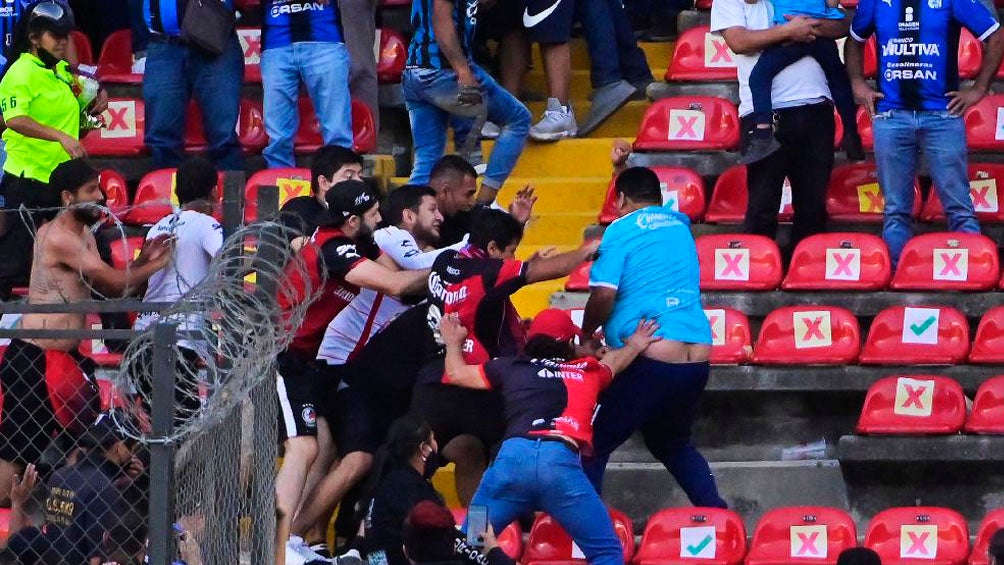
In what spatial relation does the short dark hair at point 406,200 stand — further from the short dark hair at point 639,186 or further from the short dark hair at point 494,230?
the short dark hair at point 639,186

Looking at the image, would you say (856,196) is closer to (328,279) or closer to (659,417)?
(659,417)

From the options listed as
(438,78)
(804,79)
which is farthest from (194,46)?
(804,79)

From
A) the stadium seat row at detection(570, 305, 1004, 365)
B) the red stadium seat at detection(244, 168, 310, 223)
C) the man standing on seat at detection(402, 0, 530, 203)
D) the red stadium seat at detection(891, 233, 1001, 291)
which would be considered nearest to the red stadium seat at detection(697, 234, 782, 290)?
the stadium seat row at detection(570, 305, 1004, 365)

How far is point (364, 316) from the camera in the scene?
1038 cm

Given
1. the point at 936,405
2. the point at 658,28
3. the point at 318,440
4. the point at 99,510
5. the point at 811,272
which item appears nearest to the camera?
the point at 99,510

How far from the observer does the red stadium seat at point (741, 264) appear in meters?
11.7

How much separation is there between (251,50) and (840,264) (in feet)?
14.2

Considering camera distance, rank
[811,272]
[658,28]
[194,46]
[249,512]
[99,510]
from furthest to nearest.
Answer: [658,28], [194,46], [811,272], [99,510], [249,512]

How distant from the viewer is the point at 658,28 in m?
14.5

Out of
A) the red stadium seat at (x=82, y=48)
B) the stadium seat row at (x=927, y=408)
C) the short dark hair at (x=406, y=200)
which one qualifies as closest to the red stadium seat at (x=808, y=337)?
the stadium seat row at (x=927, y=408)

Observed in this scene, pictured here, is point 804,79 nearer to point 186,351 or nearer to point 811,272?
point 811,272

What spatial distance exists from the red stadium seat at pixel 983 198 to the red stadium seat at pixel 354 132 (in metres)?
3.25

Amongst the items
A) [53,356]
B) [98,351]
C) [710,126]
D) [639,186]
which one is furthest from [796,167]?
[53,356]

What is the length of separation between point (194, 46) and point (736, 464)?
406cm
